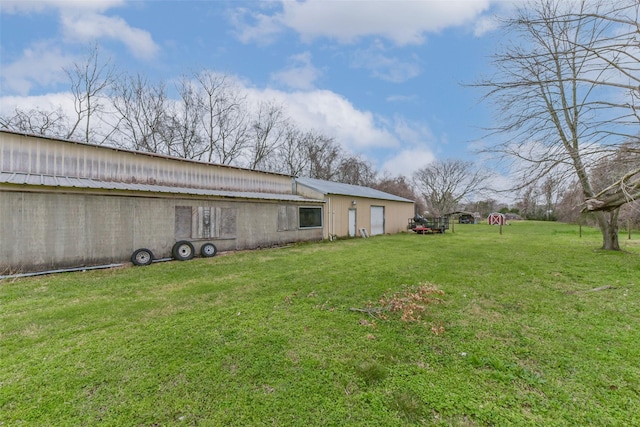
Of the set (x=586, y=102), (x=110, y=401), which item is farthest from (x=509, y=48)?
(x=110, y=401)

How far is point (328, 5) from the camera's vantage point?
720 cm

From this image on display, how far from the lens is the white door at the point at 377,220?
656 inches

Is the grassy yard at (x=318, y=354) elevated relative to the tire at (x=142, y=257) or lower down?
lower down

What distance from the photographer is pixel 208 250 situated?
9.09 metres

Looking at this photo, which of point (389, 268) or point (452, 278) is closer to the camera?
point (452, 278)

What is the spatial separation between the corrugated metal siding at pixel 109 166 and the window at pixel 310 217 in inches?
97.3

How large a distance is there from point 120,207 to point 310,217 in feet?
24.9

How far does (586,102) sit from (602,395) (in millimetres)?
5551

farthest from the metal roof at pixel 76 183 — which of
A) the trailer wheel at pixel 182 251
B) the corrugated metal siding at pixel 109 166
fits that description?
the trailer wheel at pixel 182 251

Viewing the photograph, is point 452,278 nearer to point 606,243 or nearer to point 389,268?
point 389,268

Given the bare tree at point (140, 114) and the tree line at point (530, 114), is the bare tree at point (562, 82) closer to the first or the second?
the tree line at point (530, 114)

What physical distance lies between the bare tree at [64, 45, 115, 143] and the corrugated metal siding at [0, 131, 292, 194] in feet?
35.2

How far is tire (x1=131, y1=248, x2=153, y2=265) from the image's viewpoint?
7508mm

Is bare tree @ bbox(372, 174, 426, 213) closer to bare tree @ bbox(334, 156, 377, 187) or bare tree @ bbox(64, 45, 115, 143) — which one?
bare tree @ bbox(334, 156, 377, 187)
